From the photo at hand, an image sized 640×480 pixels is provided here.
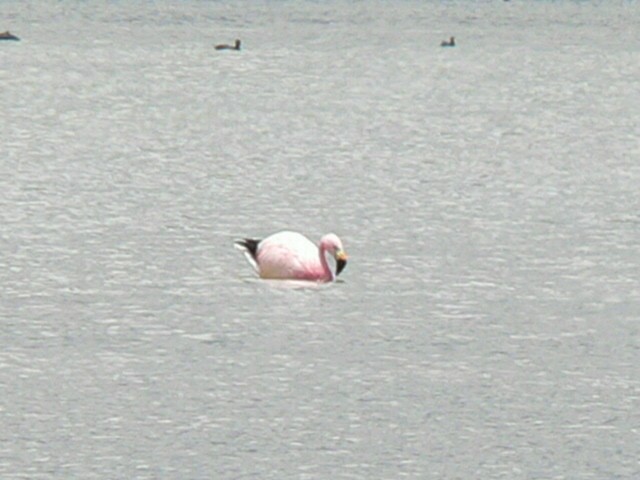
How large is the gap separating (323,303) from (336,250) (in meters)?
1.66

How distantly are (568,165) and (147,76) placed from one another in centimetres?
5201

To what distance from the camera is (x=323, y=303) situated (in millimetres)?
24734

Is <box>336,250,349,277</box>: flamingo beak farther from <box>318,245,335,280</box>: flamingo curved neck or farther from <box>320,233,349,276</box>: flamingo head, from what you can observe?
<box>318,245,335,280</box>: flamingo curved neck

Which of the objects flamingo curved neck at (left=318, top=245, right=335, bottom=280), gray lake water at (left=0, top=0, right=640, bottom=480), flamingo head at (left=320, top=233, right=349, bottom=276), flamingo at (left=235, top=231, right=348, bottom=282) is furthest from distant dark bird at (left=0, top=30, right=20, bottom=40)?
flamingo head at (left=320, top=233, right=349, bottom=276)

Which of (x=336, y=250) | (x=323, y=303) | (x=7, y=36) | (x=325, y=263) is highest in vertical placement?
(x=336, y=250)

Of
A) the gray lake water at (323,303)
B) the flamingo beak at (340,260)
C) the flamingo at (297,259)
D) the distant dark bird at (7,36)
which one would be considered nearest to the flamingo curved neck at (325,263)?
the flamingo at (297,259)

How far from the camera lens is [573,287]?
84.2ft

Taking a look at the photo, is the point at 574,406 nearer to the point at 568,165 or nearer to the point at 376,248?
the point at 376,248

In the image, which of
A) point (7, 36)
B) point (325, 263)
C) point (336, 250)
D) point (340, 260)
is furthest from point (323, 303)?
point (7, 36)

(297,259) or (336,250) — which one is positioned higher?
(336,250)

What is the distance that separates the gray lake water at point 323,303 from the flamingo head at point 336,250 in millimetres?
294

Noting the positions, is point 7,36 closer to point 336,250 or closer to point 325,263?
point 325,263

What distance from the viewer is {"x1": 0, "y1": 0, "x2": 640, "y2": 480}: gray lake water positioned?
17672mm

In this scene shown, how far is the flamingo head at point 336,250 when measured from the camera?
26219 millimetres
